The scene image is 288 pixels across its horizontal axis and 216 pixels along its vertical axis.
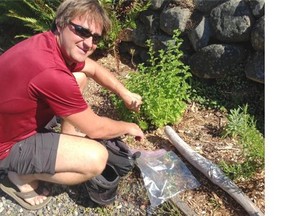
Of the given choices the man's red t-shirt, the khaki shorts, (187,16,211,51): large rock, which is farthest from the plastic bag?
(187,16,211,51): large rock

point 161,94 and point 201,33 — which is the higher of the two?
point 201,33

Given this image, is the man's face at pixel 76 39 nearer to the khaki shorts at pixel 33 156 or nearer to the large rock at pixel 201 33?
the khaki shorts at pixel 33 156

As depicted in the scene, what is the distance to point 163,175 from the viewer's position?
3684mm

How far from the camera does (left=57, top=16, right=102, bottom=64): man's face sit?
115 inches

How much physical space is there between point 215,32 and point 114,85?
4.23 feet

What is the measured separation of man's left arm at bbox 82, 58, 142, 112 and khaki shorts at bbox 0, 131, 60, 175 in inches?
29.6

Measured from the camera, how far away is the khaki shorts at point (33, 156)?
3180mm

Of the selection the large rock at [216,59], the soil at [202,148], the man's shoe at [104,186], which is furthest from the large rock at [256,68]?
the man's shoe at [104,186]

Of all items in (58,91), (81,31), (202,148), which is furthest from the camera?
(202,148)

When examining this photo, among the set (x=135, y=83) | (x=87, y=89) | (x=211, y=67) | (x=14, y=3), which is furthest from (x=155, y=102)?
(x=14, y=3)

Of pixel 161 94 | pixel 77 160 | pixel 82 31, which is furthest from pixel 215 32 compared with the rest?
pixel 77 160

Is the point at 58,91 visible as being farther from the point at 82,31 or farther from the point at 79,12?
the point at 79,12

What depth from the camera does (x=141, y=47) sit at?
5.01 meters

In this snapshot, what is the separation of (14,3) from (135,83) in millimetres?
2265
